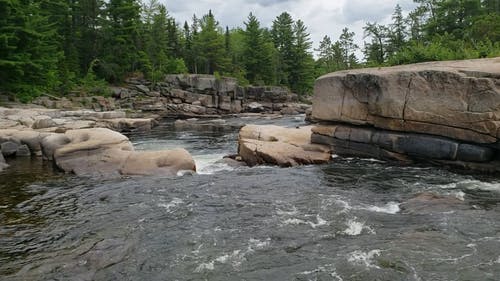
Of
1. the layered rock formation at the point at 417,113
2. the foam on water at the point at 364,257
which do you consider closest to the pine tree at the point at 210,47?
the layered rock formation at the point at 417,113

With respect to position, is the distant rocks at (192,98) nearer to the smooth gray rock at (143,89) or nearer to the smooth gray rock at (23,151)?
the smooth gray rock at (143,89)

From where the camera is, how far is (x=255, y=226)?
9.59 meters

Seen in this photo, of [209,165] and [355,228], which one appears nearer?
[355,228]

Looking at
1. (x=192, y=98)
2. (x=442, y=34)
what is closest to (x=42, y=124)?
(x=192, y=98)

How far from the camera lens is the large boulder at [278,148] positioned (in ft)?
56.6

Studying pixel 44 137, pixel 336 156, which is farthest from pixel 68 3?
pixel 336 156

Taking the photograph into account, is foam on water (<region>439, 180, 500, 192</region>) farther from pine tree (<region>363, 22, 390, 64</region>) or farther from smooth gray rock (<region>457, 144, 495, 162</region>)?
pine tree (<region>363, 22, 390, 64</region>)

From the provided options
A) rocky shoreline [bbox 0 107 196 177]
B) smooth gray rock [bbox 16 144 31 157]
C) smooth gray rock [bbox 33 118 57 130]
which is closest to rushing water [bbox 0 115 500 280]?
rocky shoreline [bbox 0 107 196 177]

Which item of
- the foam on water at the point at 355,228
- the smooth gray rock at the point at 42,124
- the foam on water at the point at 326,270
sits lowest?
the foam on water at the point at 326,270

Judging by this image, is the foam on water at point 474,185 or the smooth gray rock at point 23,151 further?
the smooth gray rock at point 23,151

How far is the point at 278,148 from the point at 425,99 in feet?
20.7

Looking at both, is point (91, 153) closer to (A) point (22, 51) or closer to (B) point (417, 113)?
(B) point (417, 113)

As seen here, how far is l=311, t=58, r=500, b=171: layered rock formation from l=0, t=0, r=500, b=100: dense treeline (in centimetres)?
1225

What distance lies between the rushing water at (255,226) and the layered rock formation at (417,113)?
1219mm
